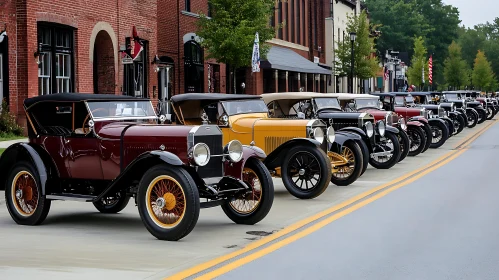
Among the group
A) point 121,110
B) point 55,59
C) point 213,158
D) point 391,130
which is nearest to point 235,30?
point 55,59

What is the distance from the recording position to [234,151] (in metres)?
11.3

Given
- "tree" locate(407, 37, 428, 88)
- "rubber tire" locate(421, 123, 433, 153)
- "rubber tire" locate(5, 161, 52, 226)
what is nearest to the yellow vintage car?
"rubber tire" locate(5, 161, 52, 226)

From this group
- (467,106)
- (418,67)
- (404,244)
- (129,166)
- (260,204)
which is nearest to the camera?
(404,244)

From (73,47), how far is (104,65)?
264 centimetres

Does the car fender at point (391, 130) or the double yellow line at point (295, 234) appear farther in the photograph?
the car fender at point (391, 130)

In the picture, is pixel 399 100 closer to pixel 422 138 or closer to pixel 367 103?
pixel 422 138

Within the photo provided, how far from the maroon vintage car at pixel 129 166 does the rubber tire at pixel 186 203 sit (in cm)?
1

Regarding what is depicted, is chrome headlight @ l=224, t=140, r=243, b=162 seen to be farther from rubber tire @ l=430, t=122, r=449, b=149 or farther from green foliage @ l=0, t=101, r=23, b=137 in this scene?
rubber tire @ l=430, t=122, r=449, b=149

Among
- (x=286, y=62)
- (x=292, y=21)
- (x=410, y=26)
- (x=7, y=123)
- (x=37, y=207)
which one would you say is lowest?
(x=37, y=207)

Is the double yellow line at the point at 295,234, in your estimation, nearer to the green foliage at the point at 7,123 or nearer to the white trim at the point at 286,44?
the green foliage at the point at 7,123

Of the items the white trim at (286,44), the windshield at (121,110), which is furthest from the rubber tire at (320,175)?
the white trim at (286,44)

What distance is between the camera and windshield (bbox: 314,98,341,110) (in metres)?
19.3

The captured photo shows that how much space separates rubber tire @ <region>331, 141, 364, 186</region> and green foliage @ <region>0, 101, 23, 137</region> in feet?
37.5

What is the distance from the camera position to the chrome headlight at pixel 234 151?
11227 millimetres
